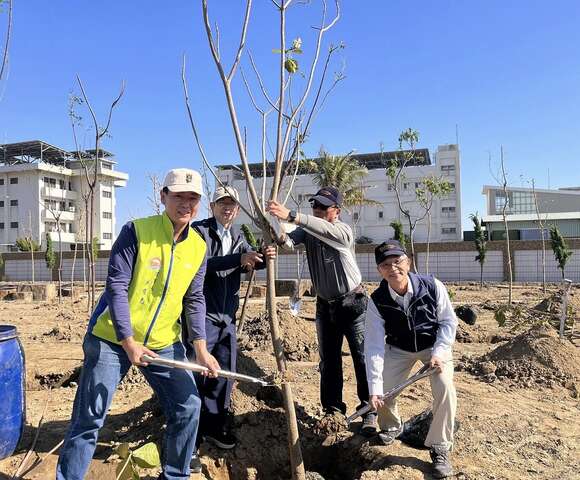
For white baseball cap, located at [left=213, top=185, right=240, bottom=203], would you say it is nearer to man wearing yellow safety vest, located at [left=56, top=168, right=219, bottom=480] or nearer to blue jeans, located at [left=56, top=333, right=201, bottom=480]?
man wearing yellow safety vest, located at [left=56, top=168, right=219, bottom=480]

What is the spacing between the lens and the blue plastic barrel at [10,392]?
10.1ft

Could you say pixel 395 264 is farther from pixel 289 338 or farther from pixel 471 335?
pixel 471 335

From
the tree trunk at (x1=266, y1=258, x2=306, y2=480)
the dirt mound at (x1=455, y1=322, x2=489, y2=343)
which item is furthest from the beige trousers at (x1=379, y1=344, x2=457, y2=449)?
the dirt mound at (x1=455, y1=322, x2=489, y2=343)

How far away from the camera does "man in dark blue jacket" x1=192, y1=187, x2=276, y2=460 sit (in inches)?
127

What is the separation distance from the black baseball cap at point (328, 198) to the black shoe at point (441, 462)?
1.67 m

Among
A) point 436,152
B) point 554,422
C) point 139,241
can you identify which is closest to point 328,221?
Result: point 139,241

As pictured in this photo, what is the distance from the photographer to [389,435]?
3.40 m

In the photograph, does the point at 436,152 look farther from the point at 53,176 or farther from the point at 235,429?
the point at 235,429

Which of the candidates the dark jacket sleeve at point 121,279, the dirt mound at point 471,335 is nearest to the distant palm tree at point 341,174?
the dirt mound at point 471,335

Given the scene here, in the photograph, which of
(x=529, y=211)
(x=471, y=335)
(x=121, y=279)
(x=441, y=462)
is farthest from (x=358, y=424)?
(x=529, y=211)

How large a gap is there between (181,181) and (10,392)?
1795 millimetres

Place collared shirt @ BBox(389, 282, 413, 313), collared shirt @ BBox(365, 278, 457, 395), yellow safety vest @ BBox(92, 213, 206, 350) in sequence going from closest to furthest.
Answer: yellow safety vest @ BBox(92, 213, 206, 350)
collared shirt @ BBox(365, 278, 457, 395)
collared shirt @ BBox(389, 282, 413, 313)

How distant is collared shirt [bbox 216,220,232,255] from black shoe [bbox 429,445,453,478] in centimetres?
177

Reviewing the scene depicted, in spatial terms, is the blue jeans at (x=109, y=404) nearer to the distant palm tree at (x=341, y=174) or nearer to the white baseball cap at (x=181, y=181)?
the white baseball cap at (x=181, y=181)
